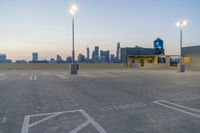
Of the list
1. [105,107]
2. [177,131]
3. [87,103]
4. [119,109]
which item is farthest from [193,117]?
[87,103]

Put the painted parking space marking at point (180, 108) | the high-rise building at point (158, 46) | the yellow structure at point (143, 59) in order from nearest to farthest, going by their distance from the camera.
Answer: the painted parking space marking at point (180, 108), the high-rise building at point (158, 46), the yellow structure at point (143, 59)

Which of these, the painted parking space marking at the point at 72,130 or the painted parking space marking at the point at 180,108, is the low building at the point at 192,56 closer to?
the painted parking space marking at the point at 180,108

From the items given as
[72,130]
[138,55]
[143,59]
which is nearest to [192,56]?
[143,59]

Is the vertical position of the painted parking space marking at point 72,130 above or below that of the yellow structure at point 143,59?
below

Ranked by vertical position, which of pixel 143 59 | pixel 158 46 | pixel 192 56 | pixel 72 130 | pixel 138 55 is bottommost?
pixel 72 130

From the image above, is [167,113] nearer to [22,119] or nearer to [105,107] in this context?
[105,107]

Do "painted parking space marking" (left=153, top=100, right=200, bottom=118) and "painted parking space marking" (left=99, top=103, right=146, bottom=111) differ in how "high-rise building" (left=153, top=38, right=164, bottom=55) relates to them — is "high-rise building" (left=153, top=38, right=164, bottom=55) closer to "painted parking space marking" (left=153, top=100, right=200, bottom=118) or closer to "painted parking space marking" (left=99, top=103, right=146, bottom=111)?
"painted parking space marking" (left=153, top=100, right=200, bottom=118)

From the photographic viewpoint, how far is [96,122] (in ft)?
18.7

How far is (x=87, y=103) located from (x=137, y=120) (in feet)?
9.37

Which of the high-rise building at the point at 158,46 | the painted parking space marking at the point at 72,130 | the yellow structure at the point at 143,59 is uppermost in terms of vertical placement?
the high-rise building at the point at 158,46

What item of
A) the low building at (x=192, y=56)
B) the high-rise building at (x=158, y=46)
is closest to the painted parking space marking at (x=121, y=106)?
the low building at (x=192, y=56)

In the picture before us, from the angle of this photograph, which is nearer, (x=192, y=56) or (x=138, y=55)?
(x=192, y=56)

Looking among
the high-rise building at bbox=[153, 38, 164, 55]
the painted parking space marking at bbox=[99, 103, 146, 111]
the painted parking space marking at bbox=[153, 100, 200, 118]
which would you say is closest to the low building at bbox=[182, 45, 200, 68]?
the high-rise building at bbox=[153, 38, 164, 55]

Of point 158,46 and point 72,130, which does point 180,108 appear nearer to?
point 72,130
